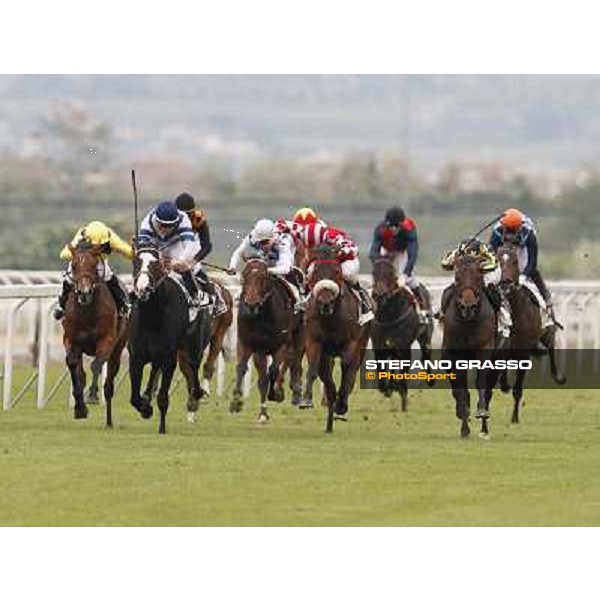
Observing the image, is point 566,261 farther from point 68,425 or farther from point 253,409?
point 68,425

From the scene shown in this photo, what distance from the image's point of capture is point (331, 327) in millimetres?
17312

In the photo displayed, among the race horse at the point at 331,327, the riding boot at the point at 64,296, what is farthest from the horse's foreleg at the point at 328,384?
the riding boot at the point at 64,296

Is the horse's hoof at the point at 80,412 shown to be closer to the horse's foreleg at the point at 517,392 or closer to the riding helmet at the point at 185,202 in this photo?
the riding helmet at the point at 185,202

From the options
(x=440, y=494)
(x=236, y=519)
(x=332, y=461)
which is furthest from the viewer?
(x=332, y=461)

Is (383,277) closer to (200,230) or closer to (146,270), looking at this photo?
(200,230)

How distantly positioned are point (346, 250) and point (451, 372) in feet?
5.41

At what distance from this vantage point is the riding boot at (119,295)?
17.7m

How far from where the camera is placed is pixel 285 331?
18.2 metres

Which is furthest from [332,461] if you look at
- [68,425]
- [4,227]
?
[4,227]

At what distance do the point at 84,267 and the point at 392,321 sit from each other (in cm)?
411

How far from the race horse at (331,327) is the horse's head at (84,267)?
1526mm

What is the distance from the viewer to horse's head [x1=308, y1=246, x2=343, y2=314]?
16.8m

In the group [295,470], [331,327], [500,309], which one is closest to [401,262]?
[331,327]

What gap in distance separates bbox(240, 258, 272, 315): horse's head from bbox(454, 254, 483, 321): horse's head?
5.35 ft
